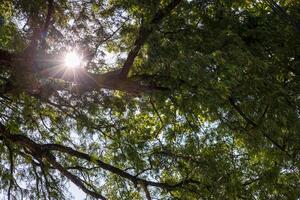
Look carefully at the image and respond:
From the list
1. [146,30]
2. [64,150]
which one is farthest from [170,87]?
[64,150]

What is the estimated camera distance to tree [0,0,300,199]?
6047mm

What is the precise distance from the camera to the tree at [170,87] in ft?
19.8

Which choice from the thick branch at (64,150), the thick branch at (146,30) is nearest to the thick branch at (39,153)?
the thick branch at (64,150)

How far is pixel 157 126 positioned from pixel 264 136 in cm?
323

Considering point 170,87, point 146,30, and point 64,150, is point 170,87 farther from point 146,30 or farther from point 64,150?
point 64,150

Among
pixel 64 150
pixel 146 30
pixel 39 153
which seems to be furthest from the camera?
pixel 64 150

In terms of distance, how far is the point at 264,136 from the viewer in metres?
7.09

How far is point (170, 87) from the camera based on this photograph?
20.3 feet

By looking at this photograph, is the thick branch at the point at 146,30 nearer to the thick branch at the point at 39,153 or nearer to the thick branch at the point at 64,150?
the thick branch at the point at 64,150

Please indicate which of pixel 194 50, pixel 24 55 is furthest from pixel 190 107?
pixel 24 55

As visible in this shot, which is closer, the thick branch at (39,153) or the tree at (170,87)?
the tree at (170,87)

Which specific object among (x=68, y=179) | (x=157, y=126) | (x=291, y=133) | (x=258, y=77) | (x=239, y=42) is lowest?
(x=291, y=133)

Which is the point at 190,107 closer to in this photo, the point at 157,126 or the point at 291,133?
the point at 291,133

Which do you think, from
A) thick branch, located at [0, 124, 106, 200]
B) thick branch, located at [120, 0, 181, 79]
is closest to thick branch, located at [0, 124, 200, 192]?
thick branch, located at [0, 124, 106, 200]
